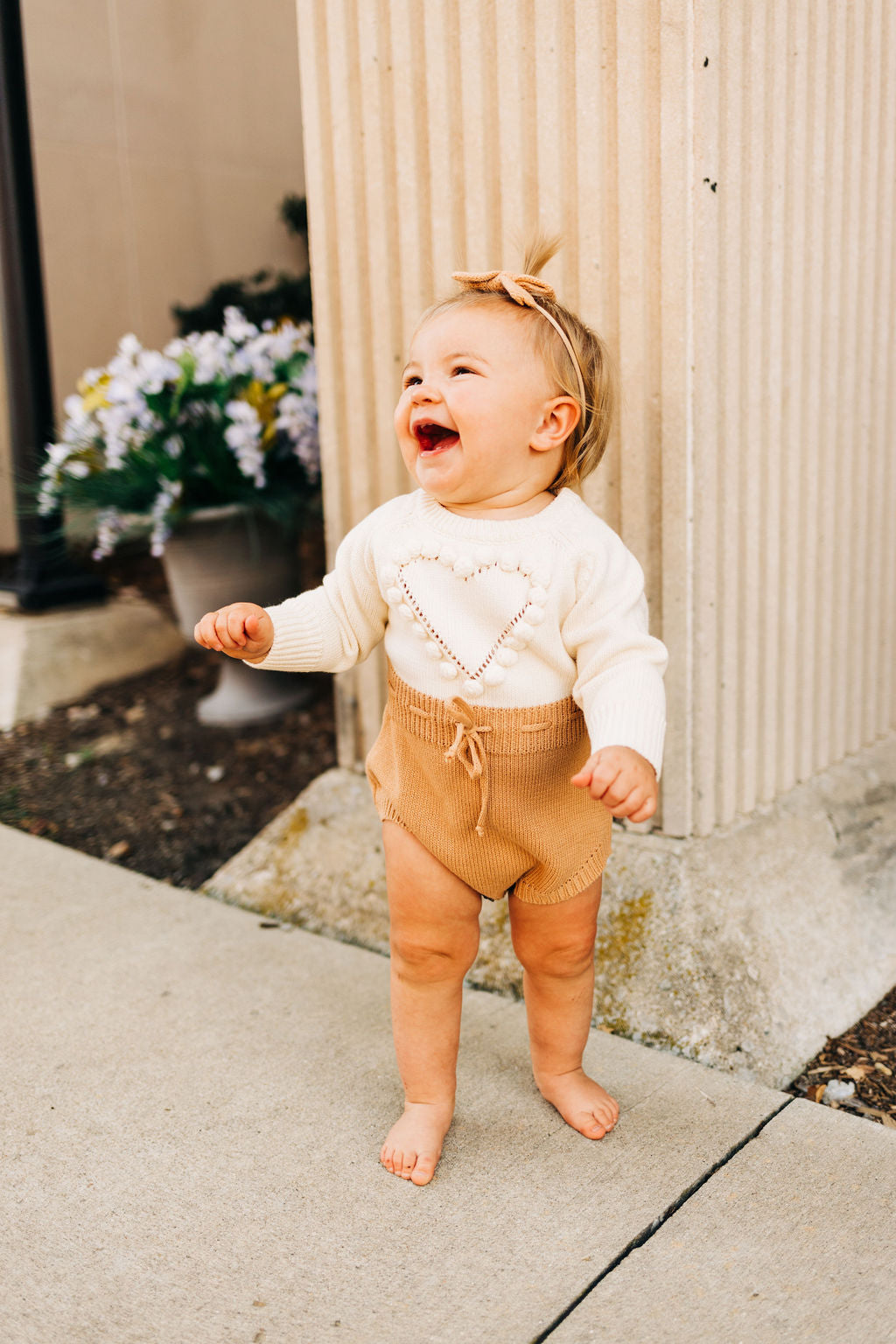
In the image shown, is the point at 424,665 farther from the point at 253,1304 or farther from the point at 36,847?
the point at 36,847

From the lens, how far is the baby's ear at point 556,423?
5.19 ft

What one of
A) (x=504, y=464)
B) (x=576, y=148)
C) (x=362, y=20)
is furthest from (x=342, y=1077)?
(x=362, y=20)

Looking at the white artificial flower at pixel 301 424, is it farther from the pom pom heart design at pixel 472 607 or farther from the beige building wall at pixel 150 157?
the beige building wall at pixel 150 157

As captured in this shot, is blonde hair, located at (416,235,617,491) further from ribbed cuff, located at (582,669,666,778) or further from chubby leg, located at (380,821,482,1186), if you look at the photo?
chubby leg, located at (380,821,482,1186)

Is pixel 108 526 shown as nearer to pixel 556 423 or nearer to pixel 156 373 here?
pixel 156 373

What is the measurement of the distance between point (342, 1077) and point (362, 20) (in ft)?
6.61

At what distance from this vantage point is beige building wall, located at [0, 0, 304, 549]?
4906 millimetres

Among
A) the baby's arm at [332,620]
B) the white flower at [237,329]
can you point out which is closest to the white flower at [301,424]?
the white flower at [237,329]

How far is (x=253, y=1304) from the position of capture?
140cm

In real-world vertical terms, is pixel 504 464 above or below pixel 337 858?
above

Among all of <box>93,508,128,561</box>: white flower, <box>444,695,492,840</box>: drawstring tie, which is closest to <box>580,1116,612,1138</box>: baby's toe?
<box>444,695,492,840</box>: drawstring tie

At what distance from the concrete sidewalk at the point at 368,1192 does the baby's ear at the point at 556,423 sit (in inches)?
39.6

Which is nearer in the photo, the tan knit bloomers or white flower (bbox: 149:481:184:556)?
the tan knit bloomers

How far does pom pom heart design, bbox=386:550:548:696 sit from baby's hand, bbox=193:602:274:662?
0.63ft
